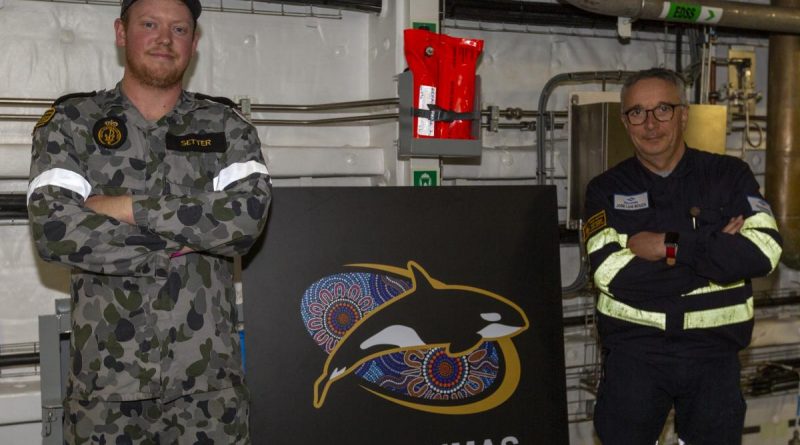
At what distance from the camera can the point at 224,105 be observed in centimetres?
227

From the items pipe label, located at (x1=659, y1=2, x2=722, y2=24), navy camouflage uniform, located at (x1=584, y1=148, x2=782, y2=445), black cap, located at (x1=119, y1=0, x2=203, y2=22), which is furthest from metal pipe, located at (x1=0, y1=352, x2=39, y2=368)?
pipe label, located at (x1=659, y1=2, x2=722, y2=24)

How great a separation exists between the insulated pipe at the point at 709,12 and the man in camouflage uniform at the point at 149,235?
1.96 meters

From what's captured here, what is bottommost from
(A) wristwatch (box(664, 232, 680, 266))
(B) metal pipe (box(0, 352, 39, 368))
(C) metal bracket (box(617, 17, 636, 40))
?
(B) metal pipe (box(0, 352, 39, 368))

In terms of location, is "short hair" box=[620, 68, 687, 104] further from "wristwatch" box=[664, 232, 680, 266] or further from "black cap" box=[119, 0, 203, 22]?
"black cap" box=[119, 0, 203, 22]

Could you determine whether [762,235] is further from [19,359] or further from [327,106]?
[19,359]

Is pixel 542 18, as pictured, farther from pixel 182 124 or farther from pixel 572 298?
pixel 182 124

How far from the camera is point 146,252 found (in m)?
1.91

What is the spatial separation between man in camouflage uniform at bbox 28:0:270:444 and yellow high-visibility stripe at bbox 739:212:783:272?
1.51m

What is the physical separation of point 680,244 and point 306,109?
1679 mm

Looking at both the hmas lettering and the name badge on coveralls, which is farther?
the hmas lettering

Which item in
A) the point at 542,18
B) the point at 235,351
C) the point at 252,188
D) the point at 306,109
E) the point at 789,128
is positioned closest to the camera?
the point at 252,188

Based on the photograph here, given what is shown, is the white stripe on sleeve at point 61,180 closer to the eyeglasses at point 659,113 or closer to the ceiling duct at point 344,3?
the ceiling duct at point 344,3

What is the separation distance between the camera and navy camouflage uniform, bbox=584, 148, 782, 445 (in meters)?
2.35

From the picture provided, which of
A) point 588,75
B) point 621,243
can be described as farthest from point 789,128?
point 621,243
